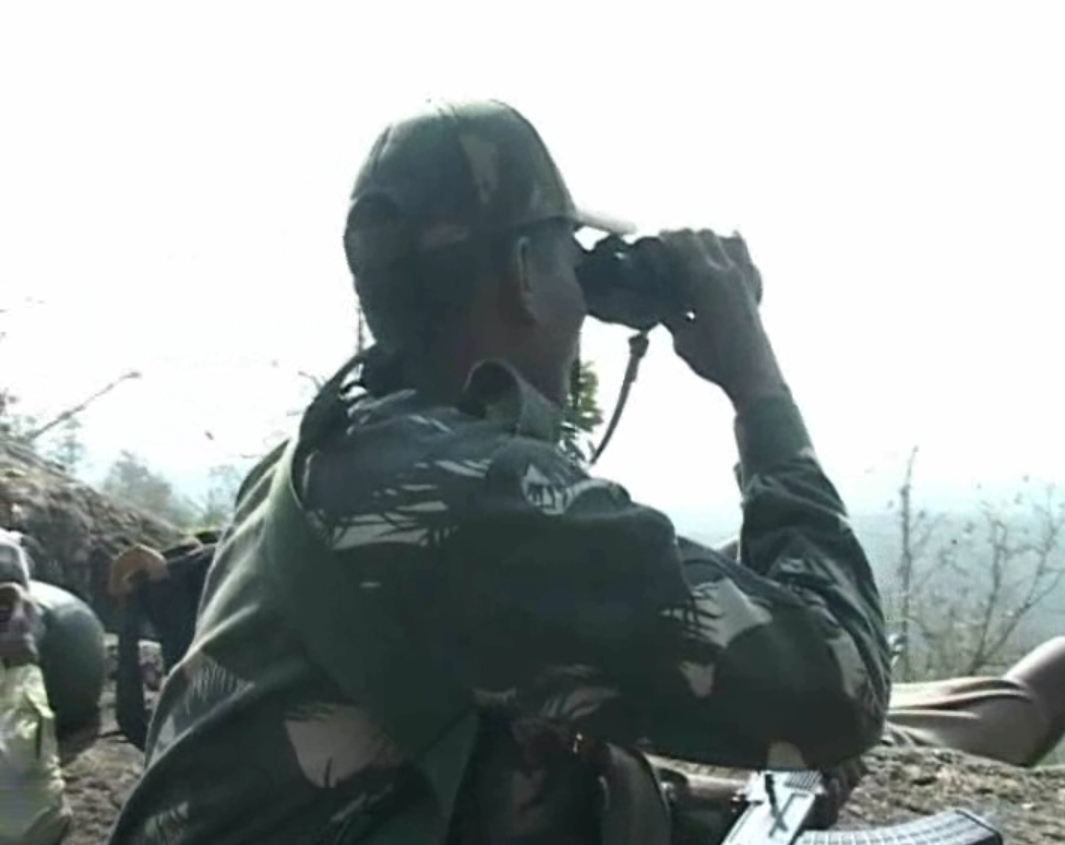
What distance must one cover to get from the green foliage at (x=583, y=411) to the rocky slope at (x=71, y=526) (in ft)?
17.9

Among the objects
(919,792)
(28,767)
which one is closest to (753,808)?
(919,792)

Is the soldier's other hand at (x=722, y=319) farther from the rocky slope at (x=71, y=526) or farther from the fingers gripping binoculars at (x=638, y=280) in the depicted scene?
the rocky slope at (x=71, y=526)

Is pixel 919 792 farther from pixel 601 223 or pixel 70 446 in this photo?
pixel 70 446

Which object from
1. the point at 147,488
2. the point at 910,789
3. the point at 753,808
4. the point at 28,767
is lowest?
the point at 147,488

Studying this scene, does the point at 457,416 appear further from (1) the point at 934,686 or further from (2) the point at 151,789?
(1) the point at 934,686

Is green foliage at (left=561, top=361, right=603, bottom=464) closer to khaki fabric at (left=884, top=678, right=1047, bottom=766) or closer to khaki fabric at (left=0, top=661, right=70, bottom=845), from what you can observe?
khaki fabric at (left=0, top=661, right=70, bottom=845)

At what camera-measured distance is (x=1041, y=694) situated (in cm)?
622

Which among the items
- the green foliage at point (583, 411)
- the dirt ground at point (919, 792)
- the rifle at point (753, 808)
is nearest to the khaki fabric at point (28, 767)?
the dirt ground at point (919, 792)

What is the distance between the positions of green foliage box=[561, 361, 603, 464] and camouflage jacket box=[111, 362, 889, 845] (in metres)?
0.20

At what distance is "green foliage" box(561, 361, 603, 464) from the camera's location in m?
2.29

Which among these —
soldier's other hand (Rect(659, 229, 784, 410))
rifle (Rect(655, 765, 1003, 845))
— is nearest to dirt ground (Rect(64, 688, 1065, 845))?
rifle (Rect(655, 765, 1003, 845))

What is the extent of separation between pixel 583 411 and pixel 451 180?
0.45m

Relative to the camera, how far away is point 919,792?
200 inches

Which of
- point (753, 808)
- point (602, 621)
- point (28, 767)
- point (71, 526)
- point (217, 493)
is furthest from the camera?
point (217, 493)
